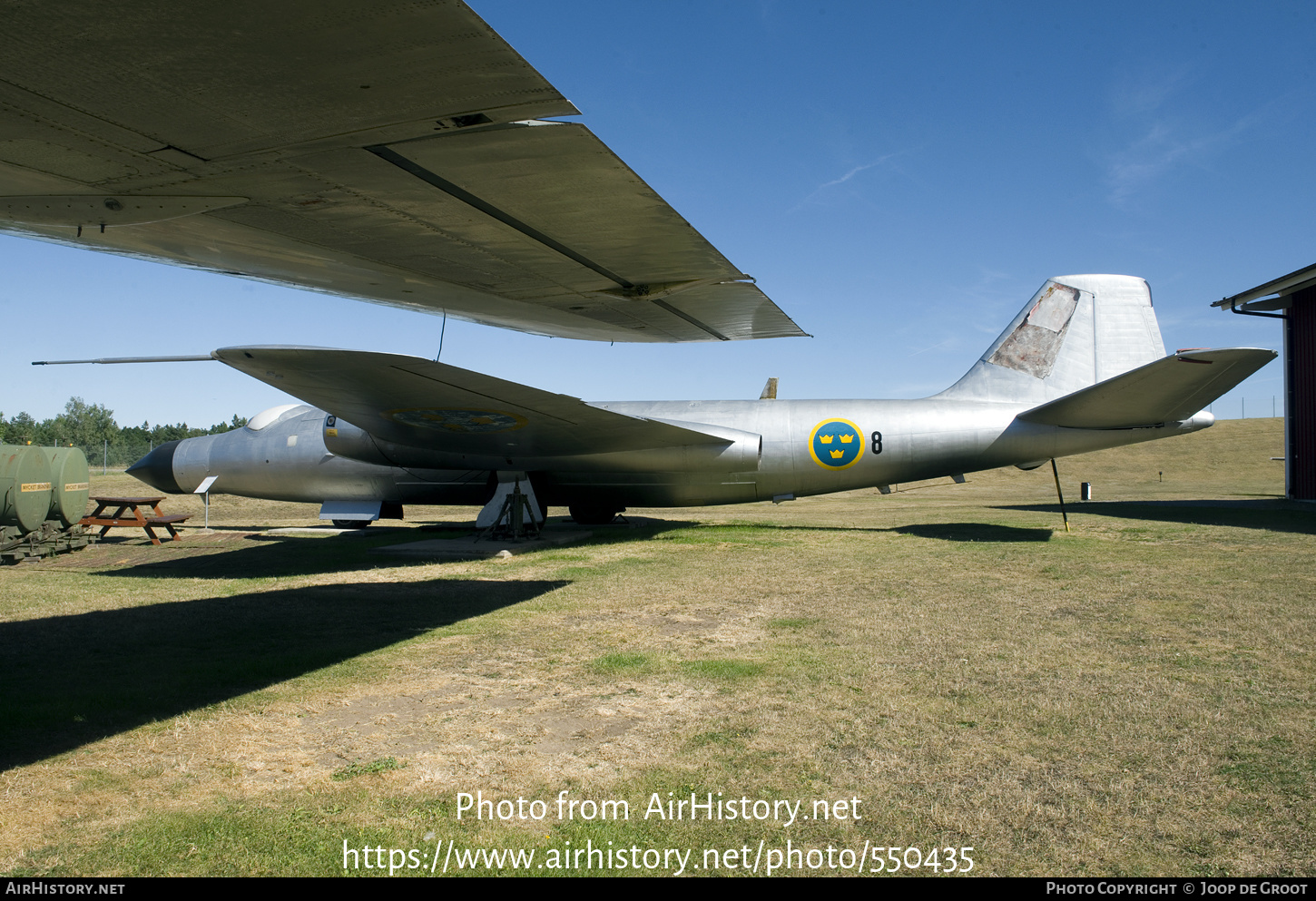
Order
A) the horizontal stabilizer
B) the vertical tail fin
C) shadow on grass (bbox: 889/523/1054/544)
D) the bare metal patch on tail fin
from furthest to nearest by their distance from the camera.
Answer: the bare metal patch on tail fin → the vertical tail fin → shadow on grass (bbox: 889/523/1054/544) → the horizontal stabilizer

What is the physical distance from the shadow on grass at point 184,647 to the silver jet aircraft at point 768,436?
9.85ft

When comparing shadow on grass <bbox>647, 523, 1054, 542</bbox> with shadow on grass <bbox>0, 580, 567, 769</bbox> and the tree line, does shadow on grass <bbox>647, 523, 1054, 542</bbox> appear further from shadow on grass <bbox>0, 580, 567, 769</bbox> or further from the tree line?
the tree line

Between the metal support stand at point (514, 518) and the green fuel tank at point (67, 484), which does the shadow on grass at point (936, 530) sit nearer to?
the metal support stand at point (514, 518)

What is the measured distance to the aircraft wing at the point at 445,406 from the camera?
735cm

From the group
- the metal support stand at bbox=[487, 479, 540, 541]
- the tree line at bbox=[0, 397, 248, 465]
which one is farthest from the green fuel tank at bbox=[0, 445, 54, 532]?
the tree line at bbox=[0, 397, 248, 465]

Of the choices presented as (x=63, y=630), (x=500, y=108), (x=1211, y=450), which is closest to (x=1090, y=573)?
(x=500, y=108)

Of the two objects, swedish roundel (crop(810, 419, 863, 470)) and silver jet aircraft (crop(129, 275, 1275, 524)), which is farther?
swedish roundel (crop(810, 419, 863, 470))

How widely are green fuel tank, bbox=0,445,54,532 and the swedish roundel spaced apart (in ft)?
42.9

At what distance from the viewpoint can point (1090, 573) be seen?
9.38 m

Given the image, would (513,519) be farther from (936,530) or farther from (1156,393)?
(1156,393)

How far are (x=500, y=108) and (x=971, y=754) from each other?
3778 millimetres

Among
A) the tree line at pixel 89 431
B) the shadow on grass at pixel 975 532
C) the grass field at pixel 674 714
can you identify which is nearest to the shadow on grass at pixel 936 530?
the shadow on grass at pixel 975 532

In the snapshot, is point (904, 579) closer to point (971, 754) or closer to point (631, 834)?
point (971, 754)

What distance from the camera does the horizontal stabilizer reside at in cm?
1036
